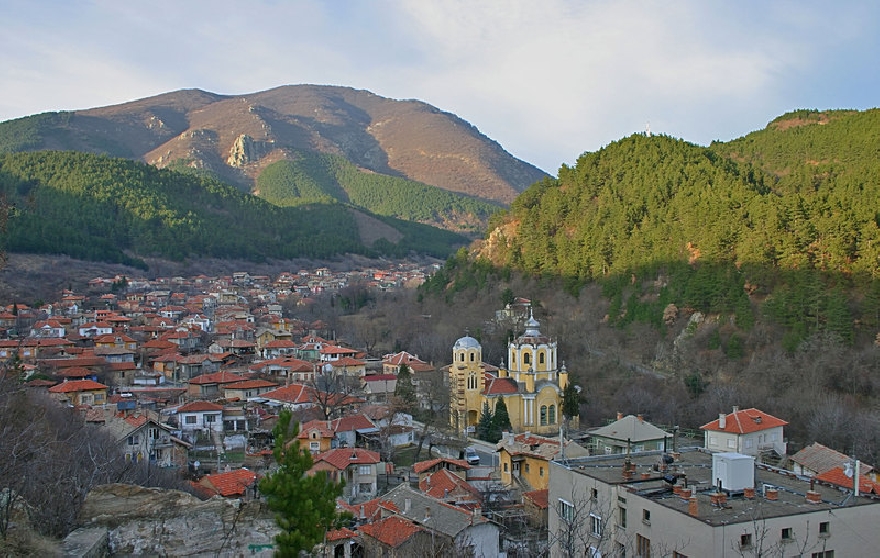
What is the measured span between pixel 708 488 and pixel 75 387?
993 inches

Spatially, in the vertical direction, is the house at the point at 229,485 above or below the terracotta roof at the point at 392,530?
above

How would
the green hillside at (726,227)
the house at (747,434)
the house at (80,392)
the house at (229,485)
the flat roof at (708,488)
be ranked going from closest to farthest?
the flat roof at (708,488)
the house at (229,485)
the house at (747,434)
the house at (80,392)
the green hillside at (726,227)

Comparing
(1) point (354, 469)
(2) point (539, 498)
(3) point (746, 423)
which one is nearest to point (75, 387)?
(1) point (354, 469)

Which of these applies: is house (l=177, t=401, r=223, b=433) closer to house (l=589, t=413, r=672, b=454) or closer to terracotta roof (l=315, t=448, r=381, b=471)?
terracotta roof (l=315, t=448, r=381, b=471)

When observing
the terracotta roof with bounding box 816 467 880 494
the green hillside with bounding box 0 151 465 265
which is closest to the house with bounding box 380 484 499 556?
the terracotta roof with bounding box 816 467 880 494

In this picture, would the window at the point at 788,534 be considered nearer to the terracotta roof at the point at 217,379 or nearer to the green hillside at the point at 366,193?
the terracotta roof at the point at 217,379

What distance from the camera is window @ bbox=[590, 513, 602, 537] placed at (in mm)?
14969

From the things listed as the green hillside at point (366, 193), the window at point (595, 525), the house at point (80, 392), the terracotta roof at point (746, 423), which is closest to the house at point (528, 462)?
the terracotta roof at point (746, 423)

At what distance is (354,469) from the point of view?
2411 centimetres

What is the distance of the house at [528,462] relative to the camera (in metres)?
24.6

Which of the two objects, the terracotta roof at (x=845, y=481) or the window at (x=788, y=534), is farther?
the terracotta roof at (x=845, y=481)

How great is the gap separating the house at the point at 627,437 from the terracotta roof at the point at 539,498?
488cm

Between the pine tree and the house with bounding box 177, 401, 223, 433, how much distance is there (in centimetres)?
1961

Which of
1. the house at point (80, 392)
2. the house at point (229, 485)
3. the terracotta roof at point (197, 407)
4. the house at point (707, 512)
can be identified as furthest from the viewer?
the house at point (80, 392)
